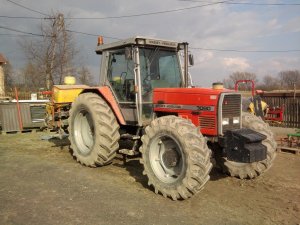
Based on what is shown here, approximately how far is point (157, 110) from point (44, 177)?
259cm

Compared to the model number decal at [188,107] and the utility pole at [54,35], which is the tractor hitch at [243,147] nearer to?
the model number decal at [188,107]

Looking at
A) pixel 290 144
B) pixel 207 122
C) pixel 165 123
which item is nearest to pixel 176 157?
pixel 165 123

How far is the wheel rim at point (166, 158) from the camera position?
17.5ft

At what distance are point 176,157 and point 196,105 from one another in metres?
0.99

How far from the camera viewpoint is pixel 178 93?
588 cm

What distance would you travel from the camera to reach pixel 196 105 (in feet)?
18.6

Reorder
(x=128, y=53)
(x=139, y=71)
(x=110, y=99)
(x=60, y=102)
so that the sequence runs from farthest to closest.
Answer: (x=60, y=102), (x=110, y=99), (x=139, y=71), (x=128, y=53)

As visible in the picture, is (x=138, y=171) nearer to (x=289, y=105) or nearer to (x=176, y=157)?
(x=176, y=157)

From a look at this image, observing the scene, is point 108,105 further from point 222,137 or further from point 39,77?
point 39,77

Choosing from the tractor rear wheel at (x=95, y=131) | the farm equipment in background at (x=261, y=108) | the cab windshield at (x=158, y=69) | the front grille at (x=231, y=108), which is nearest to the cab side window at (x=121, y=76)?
the cab windshield at (x=158, y=69)

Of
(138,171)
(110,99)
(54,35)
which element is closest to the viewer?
(138,171)

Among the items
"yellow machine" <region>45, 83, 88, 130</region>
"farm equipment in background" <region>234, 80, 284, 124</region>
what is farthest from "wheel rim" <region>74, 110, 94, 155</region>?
"farm equipment in background" <region>234, 80, 284, 124</region>

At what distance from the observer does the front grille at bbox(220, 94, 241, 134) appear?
5.55 meters

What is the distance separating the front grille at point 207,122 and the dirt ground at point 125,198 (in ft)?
3.55
